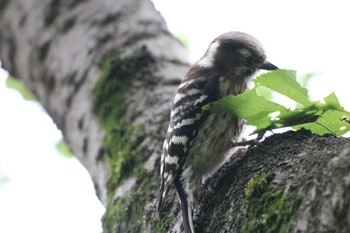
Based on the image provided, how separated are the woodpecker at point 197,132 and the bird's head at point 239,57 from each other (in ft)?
0.09

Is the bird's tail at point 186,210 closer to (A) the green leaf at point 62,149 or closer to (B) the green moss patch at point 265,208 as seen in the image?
(B) the green moss patch at point 265,208

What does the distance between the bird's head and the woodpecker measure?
0.09 feet

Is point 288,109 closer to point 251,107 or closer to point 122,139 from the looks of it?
point 251,107

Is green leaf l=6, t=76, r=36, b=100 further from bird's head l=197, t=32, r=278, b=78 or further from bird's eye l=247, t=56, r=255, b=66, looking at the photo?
bird's eye l=247, t=56, r=255, b=66

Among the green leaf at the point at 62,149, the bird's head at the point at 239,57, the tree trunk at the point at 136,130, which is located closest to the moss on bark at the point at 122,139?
the tree trunk at the point at 136,130

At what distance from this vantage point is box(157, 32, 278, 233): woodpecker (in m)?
3.38

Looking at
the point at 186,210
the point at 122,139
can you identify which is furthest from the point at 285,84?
the point at 122,139

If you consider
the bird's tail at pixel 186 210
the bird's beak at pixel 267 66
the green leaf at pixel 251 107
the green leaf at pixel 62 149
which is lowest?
the green leaf at pixel 62 149

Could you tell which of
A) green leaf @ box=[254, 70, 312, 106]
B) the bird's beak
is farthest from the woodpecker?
green leaf @ box=[254, 70, 312, 106]

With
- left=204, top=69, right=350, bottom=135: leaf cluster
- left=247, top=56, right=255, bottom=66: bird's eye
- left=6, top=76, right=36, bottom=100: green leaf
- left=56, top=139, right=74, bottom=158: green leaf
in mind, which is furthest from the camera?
left=6, top=76, right=36, bottom=100: green leaf

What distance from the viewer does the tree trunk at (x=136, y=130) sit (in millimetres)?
2123

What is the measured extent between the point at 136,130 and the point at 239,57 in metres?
1.42

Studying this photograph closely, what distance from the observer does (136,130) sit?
377 centimetres

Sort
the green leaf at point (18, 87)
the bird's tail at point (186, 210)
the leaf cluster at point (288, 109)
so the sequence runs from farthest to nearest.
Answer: the green leaf at point (18, 87)
the bird's tail at point (186, 210)
the leaf cluster at point (288, 109)
